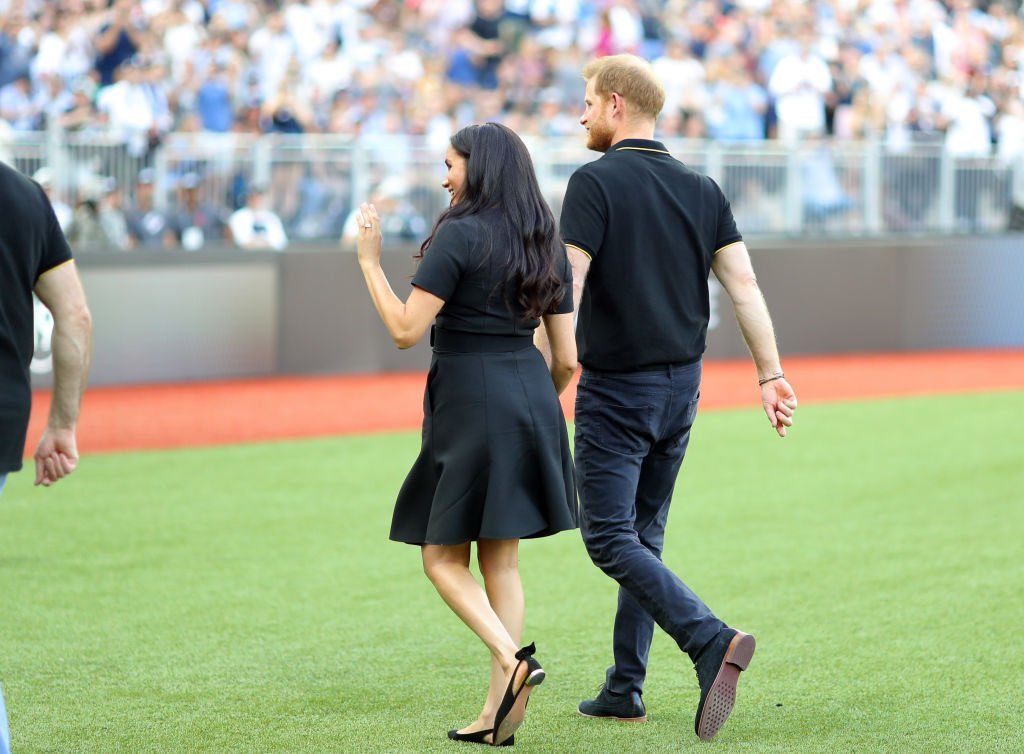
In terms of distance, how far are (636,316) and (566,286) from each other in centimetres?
27

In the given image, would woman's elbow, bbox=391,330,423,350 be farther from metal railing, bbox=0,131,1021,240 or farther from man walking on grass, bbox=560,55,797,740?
metal railing, bbox=0,131,1021,240

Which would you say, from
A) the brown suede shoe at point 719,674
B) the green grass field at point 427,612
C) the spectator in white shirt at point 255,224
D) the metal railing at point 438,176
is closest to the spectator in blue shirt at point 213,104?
the metal railing at point 438,176

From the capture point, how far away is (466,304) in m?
4.41

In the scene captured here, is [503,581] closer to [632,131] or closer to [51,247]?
[632,131]

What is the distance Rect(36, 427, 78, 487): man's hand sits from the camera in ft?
12.9

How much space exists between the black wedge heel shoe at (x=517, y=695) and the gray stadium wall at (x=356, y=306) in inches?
410

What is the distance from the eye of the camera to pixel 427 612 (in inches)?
251

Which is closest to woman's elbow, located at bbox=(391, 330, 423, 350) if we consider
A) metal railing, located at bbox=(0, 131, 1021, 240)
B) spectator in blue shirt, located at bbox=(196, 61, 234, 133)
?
metal railing, located at bbox=(0, 131, 1021, 240)

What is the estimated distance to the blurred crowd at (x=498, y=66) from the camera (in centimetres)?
1594

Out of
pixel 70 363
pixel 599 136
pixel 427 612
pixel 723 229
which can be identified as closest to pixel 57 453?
pixel 70 363

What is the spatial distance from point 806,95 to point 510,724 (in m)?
16.4

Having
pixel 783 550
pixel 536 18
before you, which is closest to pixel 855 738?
pixel 783 550

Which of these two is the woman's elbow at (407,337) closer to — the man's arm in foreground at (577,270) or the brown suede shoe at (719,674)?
the man's arm in foreground at (577,270)

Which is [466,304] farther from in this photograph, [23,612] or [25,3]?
[25,3]
